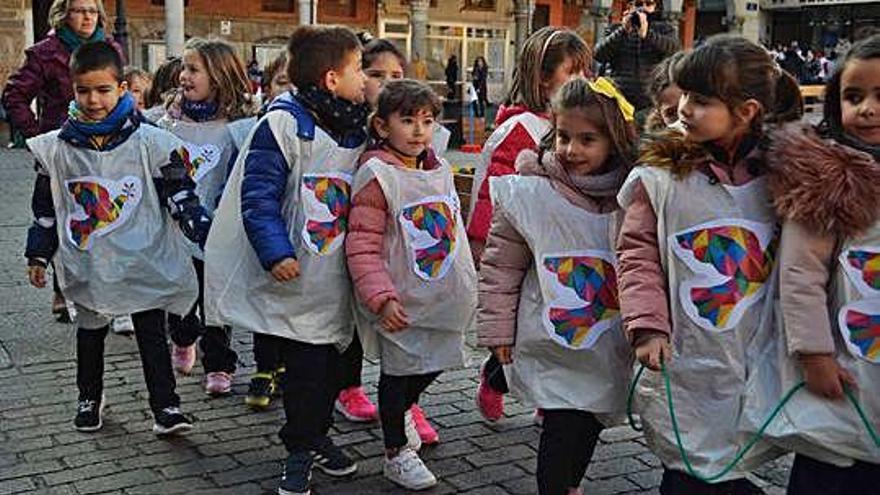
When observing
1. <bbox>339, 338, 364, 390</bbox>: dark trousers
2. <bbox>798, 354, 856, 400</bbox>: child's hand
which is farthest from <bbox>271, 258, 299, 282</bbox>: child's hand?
<bbox>798, 354, 856, 400</bbox>: child's hand

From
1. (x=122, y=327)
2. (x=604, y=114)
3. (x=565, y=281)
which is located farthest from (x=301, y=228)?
(x=122, y=327)

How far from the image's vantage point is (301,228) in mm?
3742

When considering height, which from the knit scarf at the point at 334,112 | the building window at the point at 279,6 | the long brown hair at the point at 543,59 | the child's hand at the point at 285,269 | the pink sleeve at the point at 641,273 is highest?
the building window at the point at 279,6

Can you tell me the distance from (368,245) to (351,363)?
0.82 meters

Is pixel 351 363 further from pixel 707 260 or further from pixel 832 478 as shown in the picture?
pixel 832 478

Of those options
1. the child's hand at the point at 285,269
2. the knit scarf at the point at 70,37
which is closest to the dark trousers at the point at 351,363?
the child's hand at the point at 285,269

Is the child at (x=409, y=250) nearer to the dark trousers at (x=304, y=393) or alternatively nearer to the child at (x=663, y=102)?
the dark trousers at (x=304, y=393)

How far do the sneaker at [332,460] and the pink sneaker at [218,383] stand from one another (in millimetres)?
1154

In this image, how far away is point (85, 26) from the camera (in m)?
5.99

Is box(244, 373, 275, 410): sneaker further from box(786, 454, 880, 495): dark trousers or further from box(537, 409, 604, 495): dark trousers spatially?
box(786, 454, 880, 495): dark trousers

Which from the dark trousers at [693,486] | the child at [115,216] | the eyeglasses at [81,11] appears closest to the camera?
the dark trousers at [693,486]

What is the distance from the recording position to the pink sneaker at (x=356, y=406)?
4.71 metres

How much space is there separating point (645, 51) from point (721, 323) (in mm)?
4570

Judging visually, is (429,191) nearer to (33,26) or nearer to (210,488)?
(210,488)
